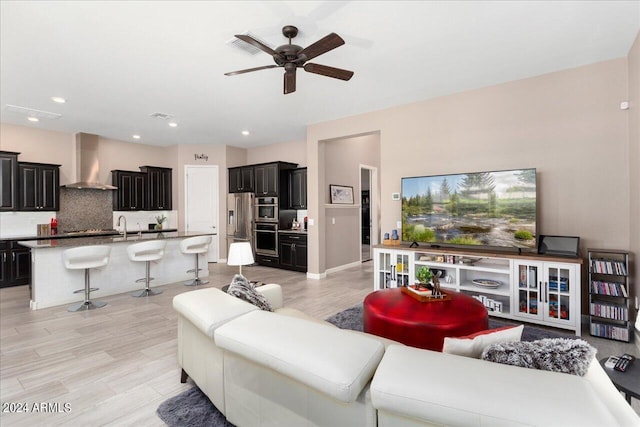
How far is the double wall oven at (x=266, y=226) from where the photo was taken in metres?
7.00

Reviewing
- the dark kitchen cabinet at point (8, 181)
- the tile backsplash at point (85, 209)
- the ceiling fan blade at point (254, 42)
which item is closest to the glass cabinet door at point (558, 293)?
the ceiling fan blade at point (254, 42)

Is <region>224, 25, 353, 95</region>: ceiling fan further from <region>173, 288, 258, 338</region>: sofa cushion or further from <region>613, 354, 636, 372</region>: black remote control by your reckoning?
<region>613, 354, 636, 372</region>: black remote control

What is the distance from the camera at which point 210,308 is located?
1.86m

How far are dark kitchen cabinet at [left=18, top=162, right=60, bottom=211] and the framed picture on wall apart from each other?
5418 millimetres

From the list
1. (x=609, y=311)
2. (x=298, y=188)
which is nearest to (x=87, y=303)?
(x=298, y=188)

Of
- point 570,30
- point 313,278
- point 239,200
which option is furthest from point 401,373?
point 239,200

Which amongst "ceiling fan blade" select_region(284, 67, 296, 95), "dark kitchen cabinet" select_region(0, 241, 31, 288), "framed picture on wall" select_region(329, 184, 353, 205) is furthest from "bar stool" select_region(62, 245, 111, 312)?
"framed picture on wall" select_region(329, 184, 353, 205)

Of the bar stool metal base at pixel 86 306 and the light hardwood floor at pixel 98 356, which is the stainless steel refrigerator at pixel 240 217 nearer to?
the light hardwood floor at pixel 98 356

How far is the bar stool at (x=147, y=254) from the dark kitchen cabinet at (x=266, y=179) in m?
2.74

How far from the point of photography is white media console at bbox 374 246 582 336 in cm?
328

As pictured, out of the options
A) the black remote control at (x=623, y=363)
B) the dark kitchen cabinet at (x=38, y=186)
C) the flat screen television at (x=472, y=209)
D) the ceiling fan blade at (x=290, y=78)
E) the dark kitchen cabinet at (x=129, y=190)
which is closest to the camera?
the black remote control at (x=623, y=363)

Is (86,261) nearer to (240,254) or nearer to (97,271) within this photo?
(97,271)

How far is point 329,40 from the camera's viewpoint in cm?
249

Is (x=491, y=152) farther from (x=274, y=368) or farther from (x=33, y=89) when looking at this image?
(x=33, y=89)
